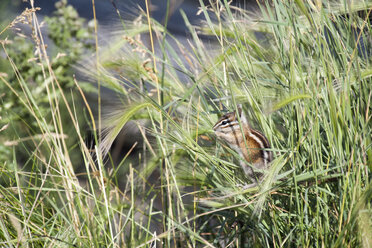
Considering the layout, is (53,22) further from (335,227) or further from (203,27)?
(335,227)

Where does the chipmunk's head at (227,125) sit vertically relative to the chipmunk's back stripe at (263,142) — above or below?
above

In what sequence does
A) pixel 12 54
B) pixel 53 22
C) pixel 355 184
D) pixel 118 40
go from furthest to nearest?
pixel 53 22 < pixel 12 54 < pixel 118 40 < pixel 355 184

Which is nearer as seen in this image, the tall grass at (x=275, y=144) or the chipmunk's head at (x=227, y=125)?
the tall grass at (x=275, y=144)

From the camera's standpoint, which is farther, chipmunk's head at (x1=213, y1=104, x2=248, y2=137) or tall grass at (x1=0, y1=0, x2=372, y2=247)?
chipmunk's head at (x1=213, y1=104, x2=248, y2=137)

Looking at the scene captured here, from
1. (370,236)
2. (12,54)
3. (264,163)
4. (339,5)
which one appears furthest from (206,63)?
(12,54)

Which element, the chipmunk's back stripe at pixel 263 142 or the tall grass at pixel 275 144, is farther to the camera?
the chipmunk's back stripe at pixel 263 142

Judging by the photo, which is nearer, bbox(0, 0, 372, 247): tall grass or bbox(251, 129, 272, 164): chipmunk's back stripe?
bbox(0, 0, 372, 247): tall grass

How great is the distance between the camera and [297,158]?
106cm

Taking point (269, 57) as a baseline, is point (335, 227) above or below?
below

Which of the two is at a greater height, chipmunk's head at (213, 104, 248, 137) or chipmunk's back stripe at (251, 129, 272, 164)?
chipmunk's head at (213, 104, 248, 137)

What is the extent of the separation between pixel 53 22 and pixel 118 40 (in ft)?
3.71

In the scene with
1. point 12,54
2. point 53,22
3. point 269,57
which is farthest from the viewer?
point 53,22

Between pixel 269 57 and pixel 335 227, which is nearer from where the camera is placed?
pixel 335 227

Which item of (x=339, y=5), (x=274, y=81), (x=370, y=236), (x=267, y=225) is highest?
(x=339, y=5)
